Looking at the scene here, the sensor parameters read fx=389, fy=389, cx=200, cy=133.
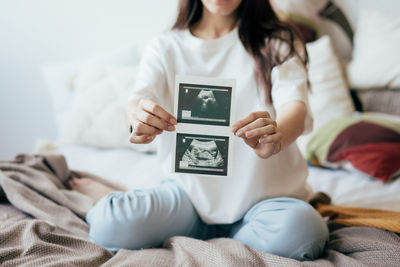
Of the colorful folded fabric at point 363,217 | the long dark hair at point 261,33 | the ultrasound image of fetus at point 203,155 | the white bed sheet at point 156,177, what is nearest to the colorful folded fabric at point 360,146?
the white bed sheet at point 156,177

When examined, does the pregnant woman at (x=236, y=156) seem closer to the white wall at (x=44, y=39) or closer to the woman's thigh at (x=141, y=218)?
the woman's thigh at (x=141, y=218)

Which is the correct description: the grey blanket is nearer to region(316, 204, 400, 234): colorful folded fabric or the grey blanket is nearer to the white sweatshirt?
region(316, 204, 400, 234): colorful folded fabric

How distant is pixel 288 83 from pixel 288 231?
36 cm

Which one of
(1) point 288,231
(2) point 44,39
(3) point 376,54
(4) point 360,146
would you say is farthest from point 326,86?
(2) point 44,39

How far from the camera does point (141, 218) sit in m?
0.95

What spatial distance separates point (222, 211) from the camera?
1.00m

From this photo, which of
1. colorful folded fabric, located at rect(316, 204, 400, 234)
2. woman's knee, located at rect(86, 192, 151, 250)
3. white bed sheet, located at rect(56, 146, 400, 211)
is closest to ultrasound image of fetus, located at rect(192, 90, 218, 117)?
woman's knee, located at rect(86, 192, 151, 250)

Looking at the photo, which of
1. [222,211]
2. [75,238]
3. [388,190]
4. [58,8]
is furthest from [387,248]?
[58,8]

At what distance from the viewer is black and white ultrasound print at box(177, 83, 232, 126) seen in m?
0.80

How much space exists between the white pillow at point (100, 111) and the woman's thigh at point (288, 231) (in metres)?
0.82

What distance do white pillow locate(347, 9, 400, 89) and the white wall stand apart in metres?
0.99

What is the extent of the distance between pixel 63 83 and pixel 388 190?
4.92ft

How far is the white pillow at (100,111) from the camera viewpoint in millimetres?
1681

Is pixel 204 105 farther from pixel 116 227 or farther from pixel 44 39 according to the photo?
pixel 44 39
